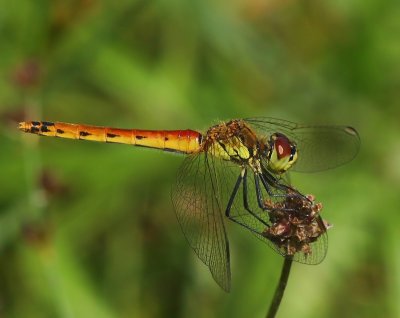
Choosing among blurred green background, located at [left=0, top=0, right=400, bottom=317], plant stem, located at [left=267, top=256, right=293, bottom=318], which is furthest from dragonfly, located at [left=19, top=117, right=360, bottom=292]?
blurred green background, located at [left=0, top=0, right=400, bottom=317]

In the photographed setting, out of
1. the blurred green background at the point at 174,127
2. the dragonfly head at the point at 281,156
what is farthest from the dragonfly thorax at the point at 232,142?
the blurred green background at the point at 174,127

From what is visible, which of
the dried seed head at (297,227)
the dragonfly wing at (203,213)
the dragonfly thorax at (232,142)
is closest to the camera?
the dried seed head at (297,227)

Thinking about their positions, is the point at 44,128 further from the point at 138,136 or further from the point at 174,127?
the point at 174,127

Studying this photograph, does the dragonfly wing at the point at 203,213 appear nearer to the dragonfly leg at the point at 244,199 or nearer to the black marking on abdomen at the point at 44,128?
the dragonfly leg at the point at 244,199

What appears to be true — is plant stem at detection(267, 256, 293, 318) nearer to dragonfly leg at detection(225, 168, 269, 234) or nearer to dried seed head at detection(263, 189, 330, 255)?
dried seed head at detection(263, 189, 330, 255)

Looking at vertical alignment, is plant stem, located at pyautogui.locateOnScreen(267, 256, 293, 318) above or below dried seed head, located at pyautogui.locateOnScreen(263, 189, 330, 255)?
below

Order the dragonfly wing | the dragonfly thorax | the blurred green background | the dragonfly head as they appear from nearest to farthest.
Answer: the dragonfly wing < the dragonfly head < the dragonfly thorax < the blurred green background

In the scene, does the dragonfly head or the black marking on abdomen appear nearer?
the dragonfly head
